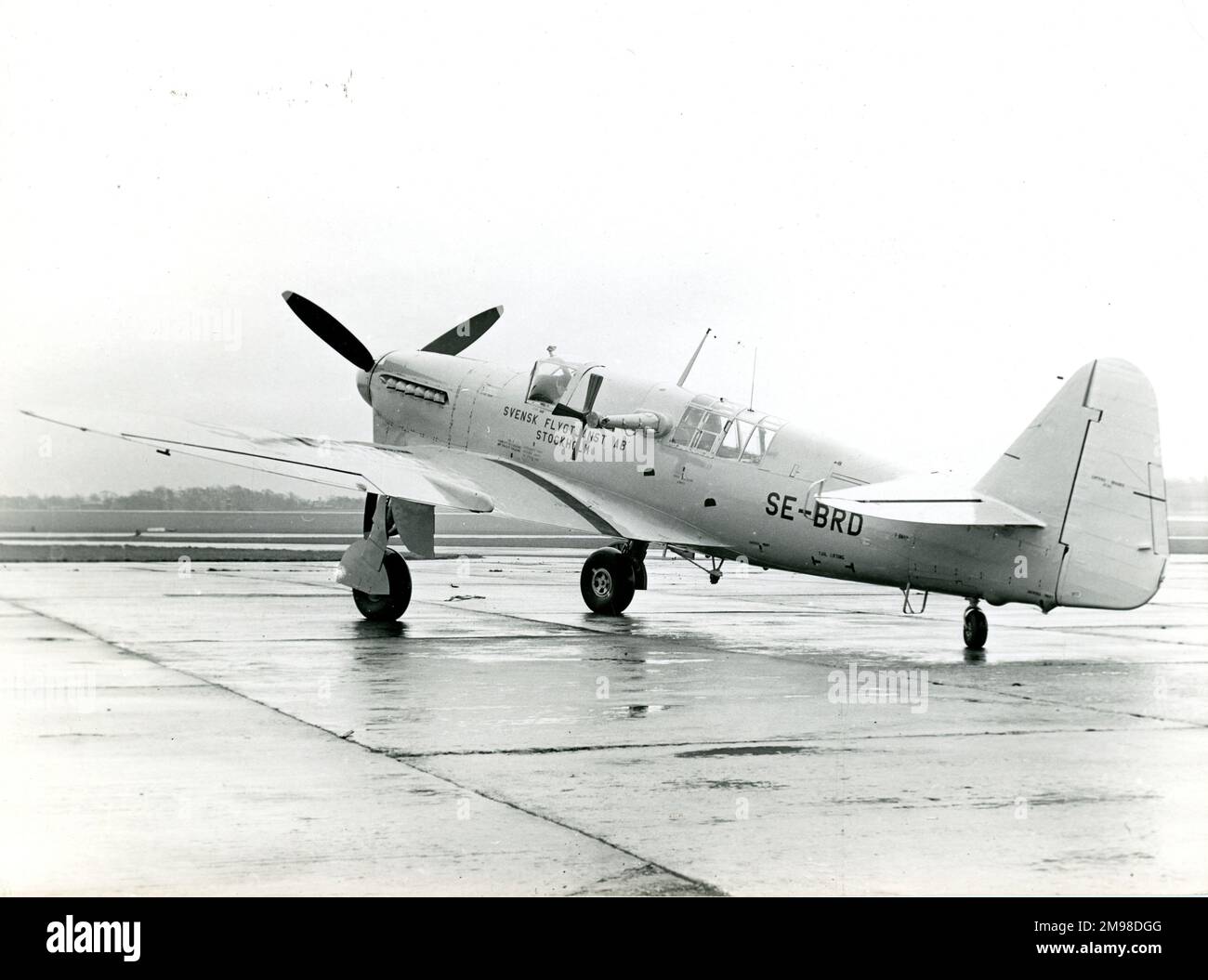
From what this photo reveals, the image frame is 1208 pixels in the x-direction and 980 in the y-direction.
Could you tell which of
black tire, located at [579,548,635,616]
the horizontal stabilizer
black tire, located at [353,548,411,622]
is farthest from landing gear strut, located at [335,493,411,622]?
the horizontal stabilizer

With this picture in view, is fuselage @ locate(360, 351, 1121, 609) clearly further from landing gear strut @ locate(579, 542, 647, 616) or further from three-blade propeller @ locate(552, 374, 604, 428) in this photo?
landing gear strut @ locate(579, 542, 647, 616)

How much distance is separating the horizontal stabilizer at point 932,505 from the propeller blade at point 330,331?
8.79 metres

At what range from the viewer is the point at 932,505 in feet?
40.9

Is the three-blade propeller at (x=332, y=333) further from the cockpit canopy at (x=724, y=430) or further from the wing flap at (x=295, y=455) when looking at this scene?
the cockpit canopy at (x=724, y=430)

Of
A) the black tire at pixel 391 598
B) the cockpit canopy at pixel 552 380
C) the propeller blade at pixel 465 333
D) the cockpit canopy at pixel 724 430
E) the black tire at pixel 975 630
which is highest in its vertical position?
the propeller blade at pixel 465 333

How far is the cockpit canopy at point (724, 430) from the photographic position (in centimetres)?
1497

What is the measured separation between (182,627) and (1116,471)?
9.95 metres

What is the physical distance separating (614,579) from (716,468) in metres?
2.56

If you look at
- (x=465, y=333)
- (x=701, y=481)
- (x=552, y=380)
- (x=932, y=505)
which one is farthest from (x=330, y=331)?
(x=932, y=505)

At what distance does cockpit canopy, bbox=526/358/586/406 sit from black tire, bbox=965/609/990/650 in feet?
20.0

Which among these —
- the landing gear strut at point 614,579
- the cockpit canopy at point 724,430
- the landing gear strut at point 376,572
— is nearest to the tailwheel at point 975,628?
the cockpit canopy at point 724,430
